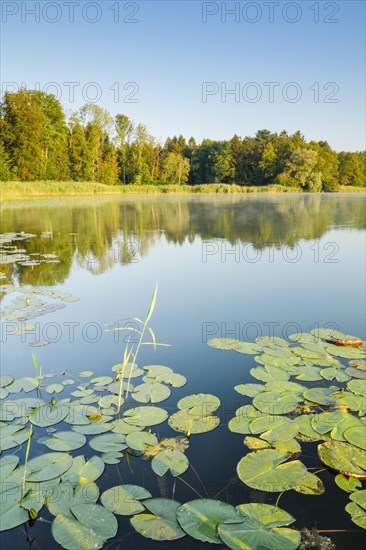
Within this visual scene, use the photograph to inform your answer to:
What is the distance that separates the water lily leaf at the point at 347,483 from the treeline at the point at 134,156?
117ft

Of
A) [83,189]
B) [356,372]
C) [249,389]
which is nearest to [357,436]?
[249,389]

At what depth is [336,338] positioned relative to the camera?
10.9 ft

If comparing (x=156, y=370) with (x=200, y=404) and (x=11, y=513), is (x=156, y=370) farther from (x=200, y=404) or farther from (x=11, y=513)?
(x=11, y=513)

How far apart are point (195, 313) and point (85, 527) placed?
9.16ft

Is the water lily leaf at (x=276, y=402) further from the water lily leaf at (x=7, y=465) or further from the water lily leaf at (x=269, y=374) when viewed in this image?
the water lily leaf at (x=7, y=465)

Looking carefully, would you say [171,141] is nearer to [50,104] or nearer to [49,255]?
[50,104]

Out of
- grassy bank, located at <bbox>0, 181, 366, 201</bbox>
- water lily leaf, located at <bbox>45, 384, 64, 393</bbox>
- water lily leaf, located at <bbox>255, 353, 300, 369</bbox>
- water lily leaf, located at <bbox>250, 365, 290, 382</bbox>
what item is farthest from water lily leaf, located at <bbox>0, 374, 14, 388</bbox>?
grassy bank, located at <bbox>0, 181, 366, 201</bbox>

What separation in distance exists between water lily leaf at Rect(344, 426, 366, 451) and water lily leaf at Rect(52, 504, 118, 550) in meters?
1.21

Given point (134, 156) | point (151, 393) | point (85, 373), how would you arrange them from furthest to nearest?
point (134, 156)
point (85, 373)
point (151, 393)

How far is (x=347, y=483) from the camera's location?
167cm

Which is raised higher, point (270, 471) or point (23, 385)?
point (23, 385)

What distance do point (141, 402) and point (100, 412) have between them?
10.3 inches

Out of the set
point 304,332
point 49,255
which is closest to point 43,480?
point 304,332

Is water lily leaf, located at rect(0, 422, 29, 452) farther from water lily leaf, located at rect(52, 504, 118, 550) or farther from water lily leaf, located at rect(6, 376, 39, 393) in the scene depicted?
water lily leaf, located at rect(52, 504, 118, 550)
